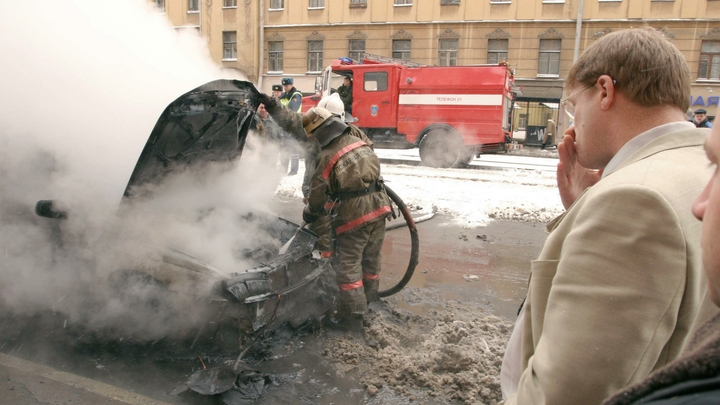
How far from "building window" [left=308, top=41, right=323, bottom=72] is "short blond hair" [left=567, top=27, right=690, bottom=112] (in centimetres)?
2808

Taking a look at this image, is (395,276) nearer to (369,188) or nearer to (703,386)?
(369,188)

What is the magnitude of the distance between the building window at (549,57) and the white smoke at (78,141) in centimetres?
2470

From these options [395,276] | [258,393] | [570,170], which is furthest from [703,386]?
[395,276]

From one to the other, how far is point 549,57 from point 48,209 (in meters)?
25.8

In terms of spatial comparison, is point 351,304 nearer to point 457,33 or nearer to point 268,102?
point 268,102

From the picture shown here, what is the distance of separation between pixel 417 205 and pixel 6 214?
5.98 metres

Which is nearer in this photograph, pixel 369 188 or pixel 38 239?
pixel 38 239

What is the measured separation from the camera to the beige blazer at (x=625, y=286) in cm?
99

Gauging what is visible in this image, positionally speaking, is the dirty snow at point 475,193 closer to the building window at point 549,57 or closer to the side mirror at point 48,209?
the side mirror at point 48,209

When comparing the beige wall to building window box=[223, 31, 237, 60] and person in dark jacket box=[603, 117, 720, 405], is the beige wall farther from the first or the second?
person in dark jacket box=[603, 117, 720, 405]

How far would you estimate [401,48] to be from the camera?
27.3 m

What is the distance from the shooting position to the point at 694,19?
23.2 m

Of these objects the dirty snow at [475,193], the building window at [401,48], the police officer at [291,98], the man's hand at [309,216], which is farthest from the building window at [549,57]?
the man's hand at [309,216]

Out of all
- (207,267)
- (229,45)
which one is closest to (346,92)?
(207,267)
